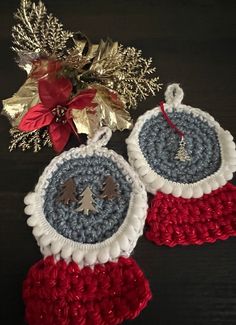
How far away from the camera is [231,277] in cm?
61

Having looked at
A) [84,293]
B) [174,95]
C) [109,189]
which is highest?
[174,95]

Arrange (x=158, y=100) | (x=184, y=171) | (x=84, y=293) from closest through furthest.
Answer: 1. (x=84, y=293)
2. (x=184, y=171)
3. (x=158, y=100)

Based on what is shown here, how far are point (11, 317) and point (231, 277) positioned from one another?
1.18 ft

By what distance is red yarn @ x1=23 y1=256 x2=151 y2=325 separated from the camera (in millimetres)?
560

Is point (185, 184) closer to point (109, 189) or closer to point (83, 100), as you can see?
point (109, 189)

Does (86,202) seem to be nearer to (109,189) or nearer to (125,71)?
→ (109,189)

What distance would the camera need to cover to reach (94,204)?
2.08ft

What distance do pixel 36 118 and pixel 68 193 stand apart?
0.16 m

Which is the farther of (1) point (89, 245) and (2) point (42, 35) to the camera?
(2) point (42, 35)

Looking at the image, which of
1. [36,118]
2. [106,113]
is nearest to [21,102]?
[36,118]

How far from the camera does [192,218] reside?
64 centimetres

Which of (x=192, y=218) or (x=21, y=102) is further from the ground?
(x=21, y=102)

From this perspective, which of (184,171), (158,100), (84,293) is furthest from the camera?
(158,100)

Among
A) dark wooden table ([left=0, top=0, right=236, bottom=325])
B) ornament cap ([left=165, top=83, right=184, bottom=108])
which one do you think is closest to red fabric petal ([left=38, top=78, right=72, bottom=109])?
dark wooden table ([left=0, top=0, right=236, bottom=325])
